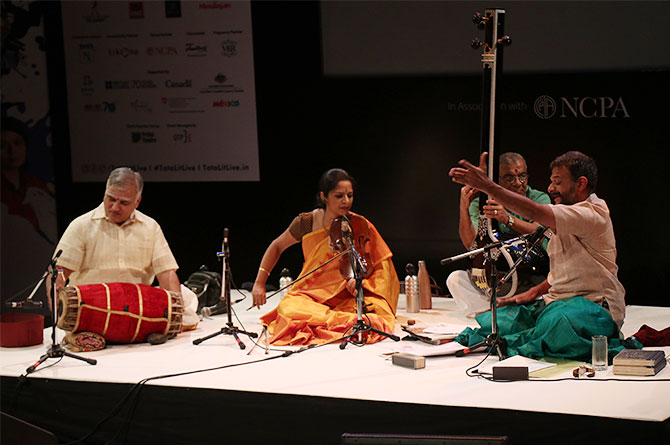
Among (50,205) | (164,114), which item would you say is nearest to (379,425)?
(164,114)

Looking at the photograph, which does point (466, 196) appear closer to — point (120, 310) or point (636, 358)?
point (636, 358)

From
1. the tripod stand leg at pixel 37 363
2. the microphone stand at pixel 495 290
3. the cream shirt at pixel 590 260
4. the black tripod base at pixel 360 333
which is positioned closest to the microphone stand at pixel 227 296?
the black tripod base at pixel 360 333

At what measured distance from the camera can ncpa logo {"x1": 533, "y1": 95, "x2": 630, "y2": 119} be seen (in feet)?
22.2

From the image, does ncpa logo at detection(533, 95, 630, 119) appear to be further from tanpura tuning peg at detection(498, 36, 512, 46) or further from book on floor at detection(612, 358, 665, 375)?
book on floor at detection(612, 358, 665, 375)

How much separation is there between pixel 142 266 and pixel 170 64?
2757 mm

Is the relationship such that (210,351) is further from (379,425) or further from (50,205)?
(50,205)

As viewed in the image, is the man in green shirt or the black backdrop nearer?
the man in green shirt

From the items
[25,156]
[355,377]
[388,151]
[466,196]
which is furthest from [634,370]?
[25,156]

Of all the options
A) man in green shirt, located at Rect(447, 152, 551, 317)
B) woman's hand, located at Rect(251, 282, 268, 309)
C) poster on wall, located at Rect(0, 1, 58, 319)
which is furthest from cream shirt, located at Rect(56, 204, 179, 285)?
poster on wall, located at Rect(0, 1, 58, 319)

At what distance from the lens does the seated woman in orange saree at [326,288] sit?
5.49m

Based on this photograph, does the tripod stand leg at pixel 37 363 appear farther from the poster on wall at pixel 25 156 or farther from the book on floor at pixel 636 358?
the poster on wall at pixel 25 156

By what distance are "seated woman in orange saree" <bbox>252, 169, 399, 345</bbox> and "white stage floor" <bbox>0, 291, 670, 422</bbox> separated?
219 millimetres

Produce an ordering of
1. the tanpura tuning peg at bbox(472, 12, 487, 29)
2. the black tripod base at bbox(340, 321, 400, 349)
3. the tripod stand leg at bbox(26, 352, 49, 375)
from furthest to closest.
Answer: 1. the black tripod base at bbox(340, 321, 400, 349)
2. the tanpura tuning peg at bbox(472, 12, 487, 29)
3. the tripod stand leg at bbox(26, 352, 49, 375)

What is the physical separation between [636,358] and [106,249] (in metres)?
3.57
